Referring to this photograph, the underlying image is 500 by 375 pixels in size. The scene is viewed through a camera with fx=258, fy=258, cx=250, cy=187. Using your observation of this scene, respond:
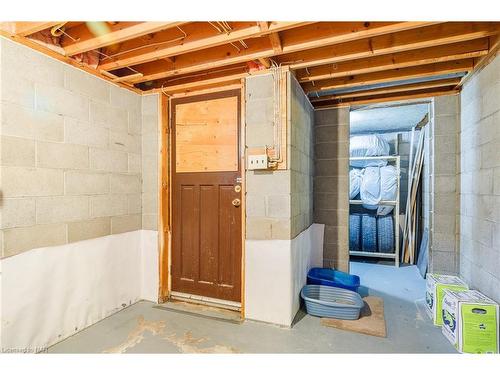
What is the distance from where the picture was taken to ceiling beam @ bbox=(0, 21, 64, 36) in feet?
5.27

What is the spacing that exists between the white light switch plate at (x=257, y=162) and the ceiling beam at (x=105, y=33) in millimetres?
1085

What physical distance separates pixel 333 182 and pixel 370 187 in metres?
1.25

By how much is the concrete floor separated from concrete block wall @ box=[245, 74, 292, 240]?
77cm

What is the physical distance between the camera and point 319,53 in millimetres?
2082

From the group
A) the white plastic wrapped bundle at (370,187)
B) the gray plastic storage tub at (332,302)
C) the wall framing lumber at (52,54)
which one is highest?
the wall framing lumber at (52,54)

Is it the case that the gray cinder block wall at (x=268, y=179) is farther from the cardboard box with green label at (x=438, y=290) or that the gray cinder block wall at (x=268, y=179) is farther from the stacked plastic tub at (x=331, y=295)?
the cardboard box with green label at (x=438, y=290)

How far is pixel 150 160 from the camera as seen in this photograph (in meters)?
2.71

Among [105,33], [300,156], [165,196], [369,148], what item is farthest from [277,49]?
[369,148]

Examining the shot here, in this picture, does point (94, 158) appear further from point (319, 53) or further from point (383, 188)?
point (383, 188)

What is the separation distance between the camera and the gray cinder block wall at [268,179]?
2172 mm

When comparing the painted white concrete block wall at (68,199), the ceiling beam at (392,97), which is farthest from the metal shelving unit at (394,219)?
the painted white concrete block wall at (68,199)

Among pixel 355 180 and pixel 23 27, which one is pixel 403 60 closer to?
pixel 355 180

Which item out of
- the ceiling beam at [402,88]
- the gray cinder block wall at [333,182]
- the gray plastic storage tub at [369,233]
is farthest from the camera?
the gray plastic storage tub at [369,233]

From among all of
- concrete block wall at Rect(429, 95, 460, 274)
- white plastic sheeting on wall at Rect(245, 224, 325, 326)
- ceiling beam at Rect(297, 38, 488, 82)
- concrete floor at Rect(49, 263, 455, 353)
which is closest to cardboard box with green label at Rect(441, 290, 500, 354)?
concrete floor at Rect(49, 263, 455, 353)
